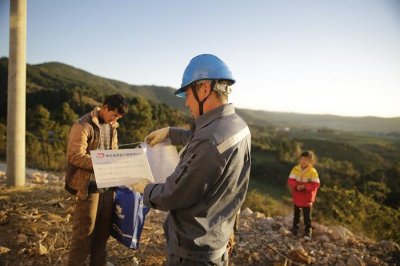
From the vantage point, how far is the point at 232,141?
1.50 m

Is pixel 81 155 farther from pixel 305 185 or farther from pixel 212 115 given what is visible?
pixel 305 185

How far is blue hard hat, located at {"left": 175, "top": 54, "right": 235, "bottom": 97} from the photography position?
1.67 m

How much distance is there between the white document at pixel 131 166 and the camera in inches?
76.5

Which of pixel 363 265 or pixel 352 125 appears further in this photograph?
pixel 352 125

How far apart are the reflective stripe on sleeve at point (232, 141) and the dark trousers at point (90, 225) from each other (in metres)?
1.81

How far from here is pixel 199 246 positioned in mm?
1581

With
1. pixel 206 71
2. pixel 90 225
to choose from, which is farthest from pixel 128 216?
pixel 206 71

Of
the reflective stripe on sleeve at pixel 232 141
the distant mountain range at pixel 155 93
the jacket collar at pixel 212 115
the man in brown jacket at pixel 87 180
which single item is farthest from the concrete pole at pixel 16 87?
the distant mountain range at pixel 155 93

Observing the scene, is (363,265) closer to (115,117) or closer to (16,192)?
(115,117)

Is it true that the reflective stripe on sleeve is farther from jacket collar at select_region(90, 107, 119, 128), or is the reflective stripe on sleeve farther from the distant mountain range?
the distant mountain range

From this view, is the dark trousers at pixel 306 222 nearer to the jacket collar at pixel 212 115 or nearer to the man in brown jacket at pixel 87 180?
the man in brown jacket at pixel 87 180

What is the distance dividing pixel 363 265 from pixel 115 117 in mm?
3931

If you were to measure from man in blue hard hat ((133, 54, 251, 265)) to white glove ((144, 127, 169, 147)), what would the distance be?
2.05 feet

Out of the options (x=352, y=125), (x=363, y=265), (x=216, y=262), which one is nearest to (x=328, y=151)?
(x=363, y=265)
